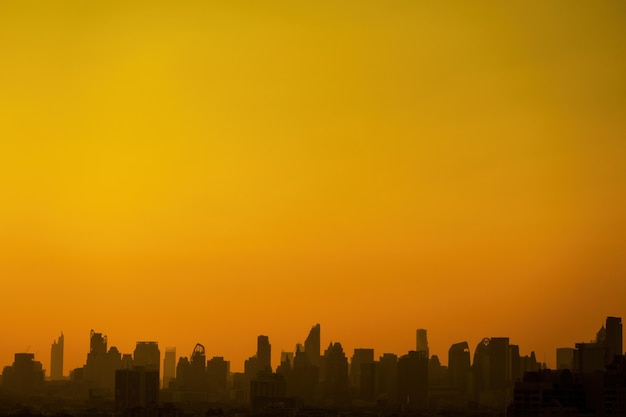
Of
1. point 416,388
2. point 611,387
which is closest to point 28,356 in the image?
point 416,388

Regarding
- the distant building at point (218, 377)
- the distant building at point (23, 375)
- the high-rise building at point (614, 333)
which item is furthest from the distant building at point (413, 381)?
the high-rise building at point (614, 333)

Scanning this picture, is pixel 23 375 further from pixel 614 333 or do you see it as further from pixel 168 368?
pixel 614 333

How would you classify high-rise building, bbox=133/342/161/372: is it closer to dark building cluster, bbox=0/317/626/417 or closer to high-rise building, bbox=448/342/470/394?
dark building cluster, bbox=0/317/626/417

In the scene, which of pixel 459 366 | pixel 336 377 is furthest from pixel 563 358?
pixel 336 377

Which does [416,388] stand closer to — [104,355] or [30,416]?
[104,355]

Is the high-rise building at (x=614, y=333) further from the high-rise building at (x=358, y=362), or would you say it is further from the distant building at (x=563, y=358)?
the high-rise building at (x=358, y=362)

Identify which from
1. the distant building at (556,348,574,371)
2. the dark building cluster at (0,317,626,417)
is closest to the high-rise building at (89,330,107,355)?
the dark building cluster at (0,317,626,417)
